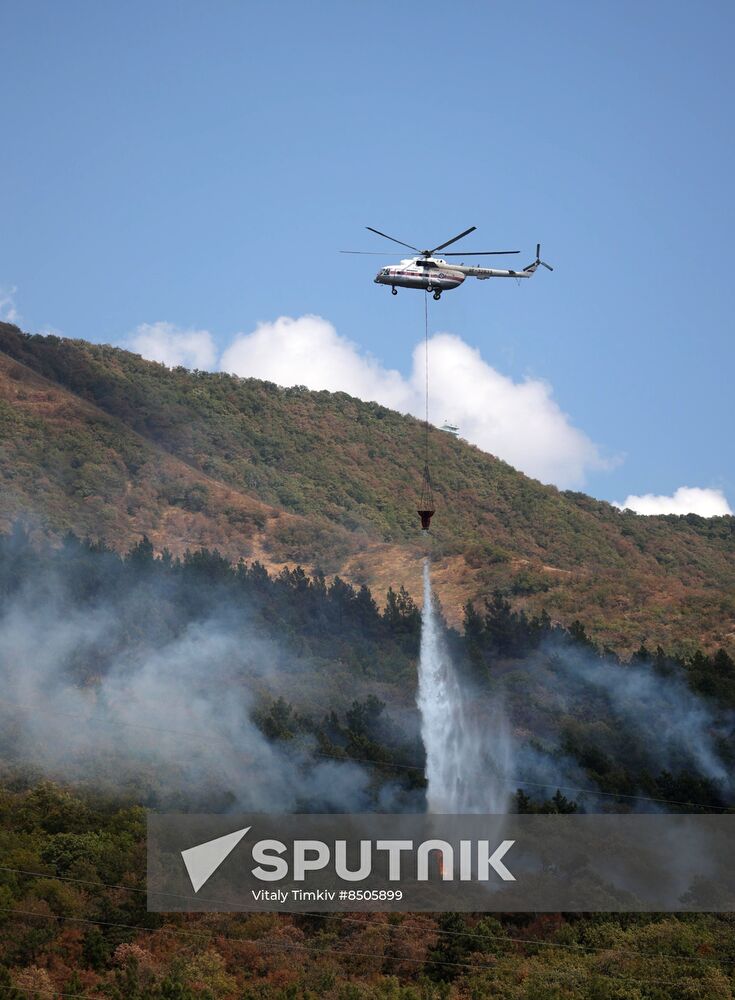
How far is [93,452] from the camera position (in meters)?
164

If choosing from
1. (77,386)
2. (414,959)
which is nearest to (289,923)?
(414,959)

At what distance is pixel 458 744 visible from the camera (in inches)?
3332

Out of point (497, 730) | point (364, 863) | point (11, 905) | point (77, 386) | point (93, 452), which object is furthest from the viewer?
point (77, 386)

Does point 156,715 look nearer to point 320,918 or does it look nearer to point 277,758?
point 277,758

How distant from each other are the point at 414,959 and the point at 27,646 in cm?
4193

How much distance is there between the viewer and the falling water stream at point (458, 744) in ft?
255

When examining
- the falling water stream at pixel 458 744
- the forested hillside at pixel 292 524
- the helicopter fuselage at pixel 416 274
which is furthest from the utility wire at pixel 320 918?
the forested hillside at pixel 292 524

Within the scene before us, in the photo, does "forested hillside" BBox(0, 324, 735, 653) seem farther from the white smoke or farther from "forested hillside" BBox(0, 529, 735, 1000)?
the white smoke

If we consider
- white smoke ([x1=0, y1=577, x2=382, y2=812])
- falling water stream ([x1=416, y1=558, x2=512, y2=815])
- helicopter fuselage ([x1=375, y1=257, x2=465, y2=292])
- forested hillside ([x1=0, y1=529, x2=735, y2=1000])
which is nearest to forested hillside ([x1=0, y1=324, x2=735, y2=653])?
forested hillside ([x1=0, y1=529, x2=735, y2=1000])

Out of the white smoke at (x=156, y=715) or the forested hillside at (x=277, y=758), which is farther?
the white smoke at (x=156, y=715)

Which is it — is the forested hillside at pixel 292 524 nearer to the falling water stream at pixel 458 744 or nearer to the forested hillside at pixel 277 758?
the forested hillside at pixel 277 758

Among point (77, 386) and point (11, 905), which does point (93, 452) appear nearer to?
point (77, 386)

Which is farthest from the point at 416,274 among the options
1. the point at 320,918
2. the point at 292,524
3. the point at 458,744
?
the point at 292,524

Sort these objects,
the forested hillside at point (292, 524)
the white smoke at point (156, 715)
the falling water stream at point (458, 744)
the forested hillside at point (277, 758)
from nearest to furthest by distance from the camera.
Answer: the forested hillside at point (277, 758)
the white smoke at point (156, 715)
the falling water stream at point (458, 744)
the forested hillside at point (292, 524)
